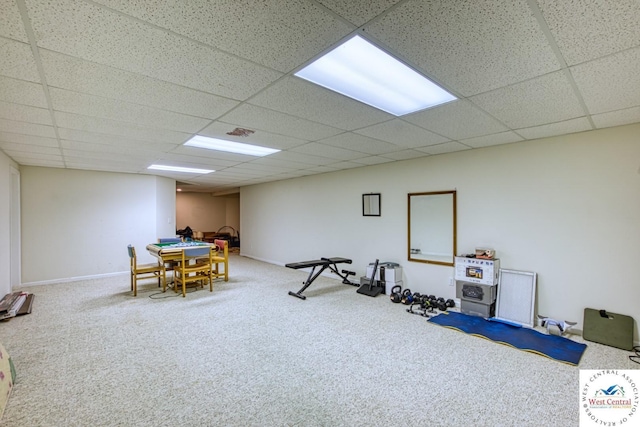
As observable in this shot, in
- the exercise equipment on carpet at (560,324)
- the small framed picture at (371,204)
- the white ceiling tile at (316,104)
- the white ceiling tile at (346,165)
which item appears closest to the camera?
the white ceiling tile at (316,104)

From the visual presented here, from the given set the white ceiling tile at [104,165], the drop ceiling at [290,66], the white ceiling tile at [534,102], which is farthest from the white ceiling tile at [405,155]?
the white ceiling tile at [104,165]

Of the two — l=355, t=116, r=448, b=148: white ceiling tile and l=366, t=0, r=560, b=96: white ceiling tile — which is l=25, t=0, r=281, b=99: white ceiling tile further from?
l=355, t=116, r=448, b=148: white ceiling tile

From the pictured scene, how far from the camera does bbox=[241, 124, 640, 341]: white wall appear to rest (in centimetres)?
302

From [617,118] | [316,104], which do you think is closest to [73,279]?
[316,104]

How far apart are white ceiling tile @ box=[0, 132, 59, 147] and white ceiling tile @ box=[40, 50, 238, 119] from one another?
200 cm

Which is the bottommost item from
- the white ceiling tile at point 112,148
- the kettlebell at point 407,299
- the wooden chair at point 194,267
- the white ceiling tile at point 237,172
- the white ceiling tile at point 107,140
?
the kettlebell at point 407,299

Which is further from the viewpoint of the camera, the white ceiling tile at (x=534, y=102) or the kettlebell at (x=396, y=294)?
the kettlebell at (x=396, y=294)

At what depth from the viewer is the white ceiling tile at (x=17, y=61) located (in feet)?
4.98

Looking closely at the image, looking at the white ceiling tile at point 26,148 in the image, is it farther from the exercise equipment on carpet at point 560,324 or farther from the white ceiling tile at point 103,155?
the exercise equipment on carpet at point 560,324

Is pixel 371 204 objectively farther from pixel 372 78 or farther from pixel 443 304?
pixel 372 78

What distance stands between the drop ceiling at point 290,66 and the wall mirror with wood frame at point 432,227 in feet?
4.09

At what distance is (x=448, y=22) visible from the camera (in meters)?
1.38

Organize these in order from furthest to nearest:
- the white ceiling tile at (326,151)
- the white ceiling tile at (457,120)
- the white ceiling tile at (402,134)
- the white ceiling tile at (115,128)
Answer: the white ceiling tile at (326,151)
the white ceiling tile at (402,134)
the white ceiling tile at (115,128)
the white ceiling tile at (457,120)

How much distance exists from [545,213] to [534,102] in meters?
1.76
